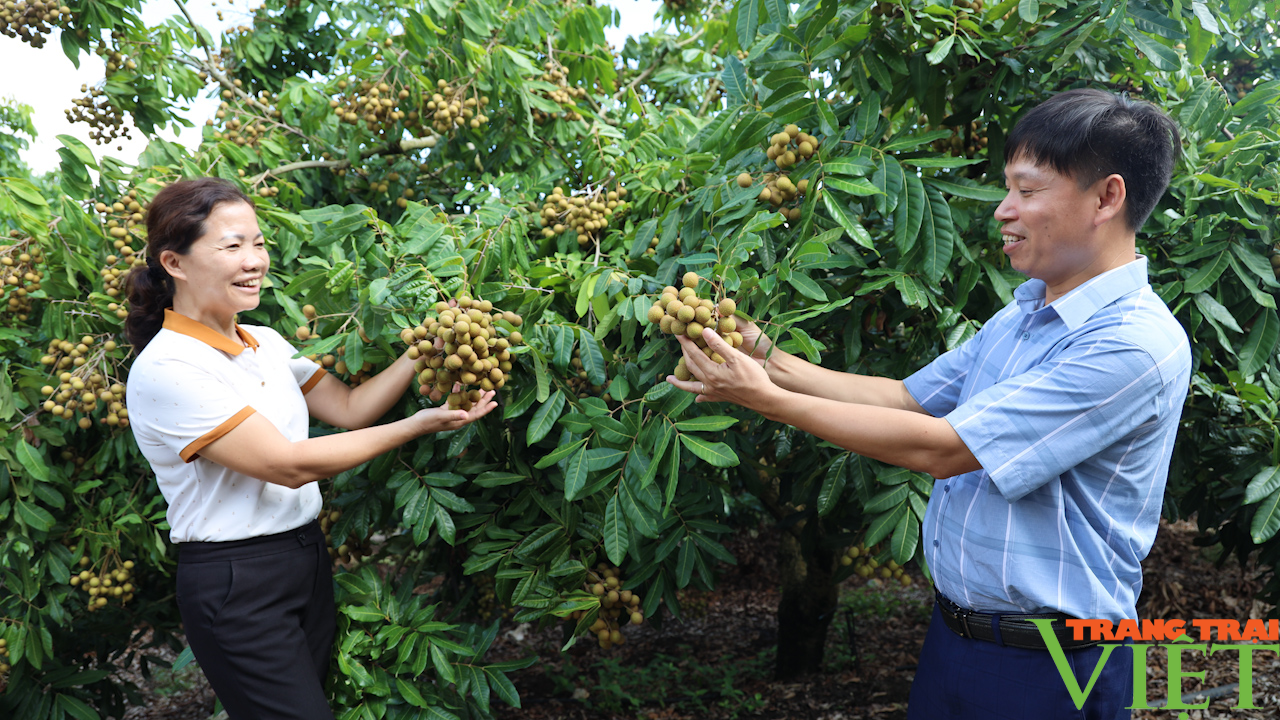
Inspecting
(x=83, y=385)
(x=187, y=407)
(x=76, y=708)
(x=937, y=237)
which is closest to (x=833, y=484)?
(x=937, y=237)

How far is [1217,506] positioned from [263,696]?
323 centimetres

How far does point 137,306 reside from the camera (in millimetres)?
2045

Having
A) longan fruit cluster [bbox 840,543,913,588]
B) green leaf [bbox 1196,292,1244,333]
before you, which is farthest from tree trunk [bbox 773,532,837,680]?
green leaf [bbox 1196,292,1244,333]

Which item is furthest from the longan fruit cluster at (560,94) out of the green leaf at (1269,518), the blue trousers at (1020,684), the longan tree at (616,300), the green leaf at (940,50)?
the green leaf at (1269,518)

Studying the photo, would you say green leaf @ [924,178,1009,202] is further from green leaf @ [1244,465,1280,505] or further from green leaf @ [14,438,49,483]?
green leaf @ [14,438,49,483]

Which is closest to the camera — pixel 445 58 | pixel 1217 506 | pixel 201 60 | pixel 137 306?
pixel 137 306

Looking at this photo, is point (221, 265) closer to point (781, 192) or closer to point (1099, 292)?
point (781, 192)

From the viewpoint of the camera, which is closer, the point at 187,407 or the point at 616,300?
the point at 187,407

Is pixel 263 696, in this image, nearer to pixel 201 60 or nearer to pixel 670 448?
pixel 670 448

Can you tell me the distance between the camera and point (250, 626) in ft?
5.93

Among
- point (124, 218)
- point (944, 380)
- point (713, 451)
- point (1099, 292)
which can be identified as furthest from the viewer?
point (124, 218)

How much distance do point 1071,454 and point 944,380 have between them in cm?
52

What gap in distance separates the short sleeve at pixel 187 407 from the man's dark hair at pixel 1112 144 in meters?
1.75

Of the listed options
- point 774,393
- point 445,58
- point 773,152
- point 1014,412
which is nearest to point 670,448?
point 774,393
